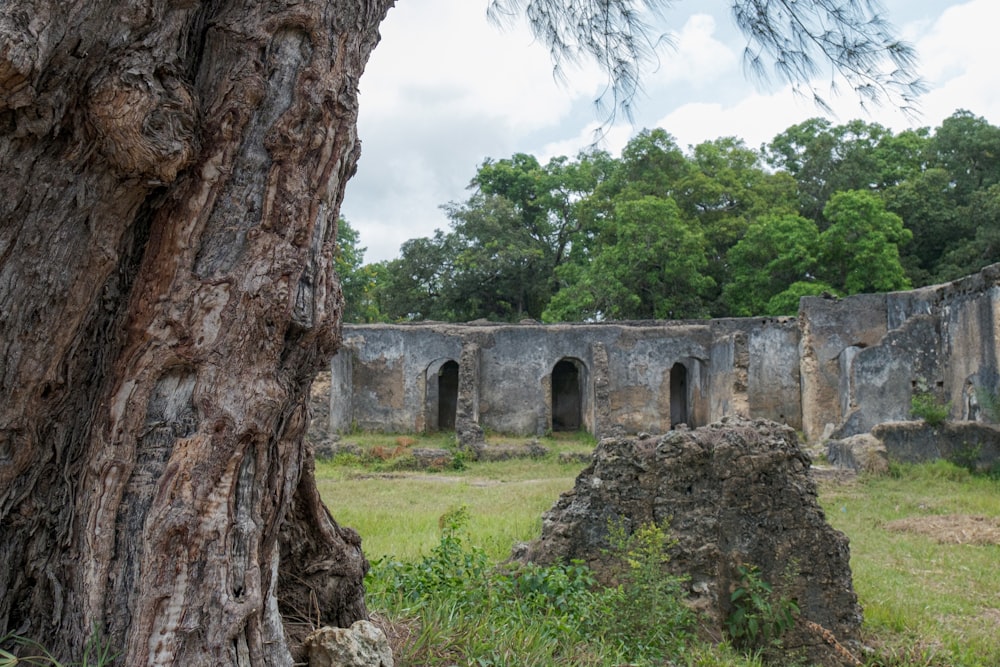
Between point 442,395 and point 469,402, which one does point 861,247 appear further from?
point 469,402

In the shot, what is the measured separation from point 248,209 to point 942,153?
30.0m

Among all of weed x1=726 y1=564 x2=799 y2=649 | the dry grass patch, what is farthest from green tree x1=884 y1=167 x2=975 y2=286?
weed x1=726 y1=564 x2=799 y2=649

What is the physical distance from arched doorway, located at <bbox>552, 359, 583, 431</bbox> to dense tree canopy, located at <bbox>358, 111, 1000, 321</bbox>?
2.19 m

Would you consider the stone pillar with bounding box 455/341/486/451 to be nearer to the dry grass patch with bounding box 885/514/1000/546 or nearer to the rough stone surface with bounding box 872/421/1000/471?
the rough stone surface with bounding box 872/421/1000/471

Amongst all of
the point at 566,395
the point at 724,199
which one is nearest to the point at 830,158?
the point at 724,199

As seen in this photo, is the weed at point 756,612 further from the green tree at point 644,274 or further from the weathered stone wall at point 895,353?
the green tree at point 644,274

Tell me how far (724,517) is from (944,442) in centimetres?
846

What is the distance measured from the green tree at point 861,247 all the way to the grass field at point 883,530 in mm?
12721

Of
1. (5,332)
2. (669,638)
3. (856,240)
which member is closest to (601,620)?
(669,638)

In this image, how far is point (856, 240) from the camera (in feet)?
76.1

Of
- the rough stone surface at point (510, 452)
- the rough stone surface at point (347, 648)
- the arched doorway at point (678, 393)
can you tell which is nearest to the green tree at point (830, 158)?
the arched doorway at point (678, 393)

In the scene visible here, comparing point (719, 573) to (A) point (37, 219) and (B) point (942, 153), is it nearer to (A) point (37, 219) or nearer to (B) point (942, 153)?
(A) point (37, 219)

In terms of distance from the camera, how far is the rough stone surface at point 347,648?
252 centimetres

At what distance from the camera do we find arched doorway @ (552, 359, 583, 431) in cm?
2302
